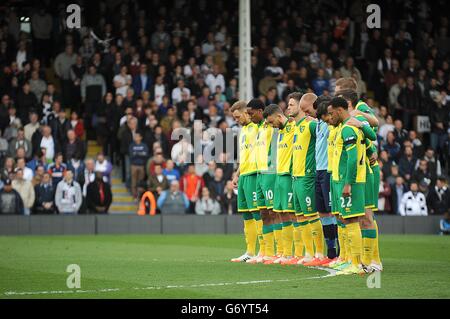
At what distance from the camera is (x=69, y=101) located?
3103cm

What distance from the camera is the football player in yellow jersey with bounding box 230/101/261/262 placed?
1691 cm

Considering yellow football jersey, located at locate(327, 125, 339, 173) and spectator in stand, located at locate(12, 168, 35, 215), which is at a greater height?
yellow football jersey, located at locate(327, 125, 339, 173)

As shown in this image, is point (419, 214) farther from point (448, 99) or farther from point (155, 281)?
point (155, 281)

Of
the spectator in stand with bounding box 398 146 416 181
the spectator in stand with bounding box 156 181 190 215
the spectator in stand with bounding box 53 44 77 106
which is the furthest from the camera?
the spectator in stand with bounding box 53 44 77 106

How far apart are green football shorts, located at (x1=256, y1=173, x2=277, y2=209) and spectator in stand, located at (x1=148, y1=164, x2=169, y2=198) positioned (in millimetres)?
11389

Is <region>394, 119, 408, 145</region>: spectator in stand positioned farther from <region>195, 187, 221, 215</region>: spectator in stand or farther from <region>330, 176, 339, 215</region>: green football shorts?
<region>330, 176, 339, 215</region>: green football shorts

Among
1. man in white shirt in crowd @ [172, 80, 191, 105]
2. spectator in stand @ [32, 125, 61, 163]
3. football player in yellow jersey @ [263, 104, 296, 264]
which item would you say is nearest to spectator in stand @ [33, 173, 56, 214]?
spectator in stand @ [32, 125, 61, 163]

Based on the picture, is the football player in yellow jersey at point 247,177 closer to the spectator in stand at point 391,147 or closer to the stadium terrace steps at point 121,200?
the stadium terrace steps at point 121,200

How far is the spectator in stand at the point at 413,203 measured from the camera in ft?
93.4

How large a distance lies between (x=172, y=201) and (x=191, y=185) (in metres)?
0.79

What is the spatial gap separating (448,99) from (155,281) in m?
21.6
